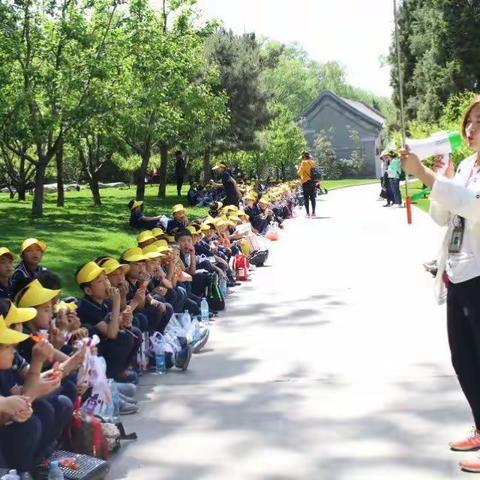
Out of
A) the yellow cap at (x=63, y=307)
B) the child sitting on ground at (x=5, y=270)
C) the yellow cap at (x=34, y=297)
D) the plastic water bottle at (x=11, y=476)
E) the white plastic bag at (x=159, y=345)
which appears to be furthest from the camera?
the white plastic bag at (x=159, y=345)

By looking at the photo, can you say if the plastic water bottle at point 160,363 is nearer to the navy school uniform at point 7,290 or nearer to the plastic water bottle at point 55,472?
the navy school uniform at point 7,290

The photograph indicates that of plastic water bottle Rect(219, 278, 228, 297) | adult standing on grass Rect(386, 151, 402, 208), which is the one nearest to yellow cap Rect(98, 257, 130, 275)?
plastic water bottle Rect(219, 278, 228, 297)

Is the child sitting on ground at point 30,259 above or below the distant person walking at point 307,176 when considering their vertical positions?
below

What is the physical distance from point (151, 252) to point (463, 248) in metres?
3.79

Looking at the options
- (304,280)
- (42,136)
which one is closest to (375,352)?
(304,280)

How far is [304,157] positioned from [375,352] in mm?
16817

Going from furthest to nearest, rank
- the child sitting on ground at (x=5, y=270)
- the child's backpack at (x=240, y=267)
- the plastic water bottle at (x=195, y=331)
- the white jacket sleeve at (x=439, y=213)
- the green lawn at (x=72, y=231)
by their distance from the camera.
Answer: the green lawn at (x=72, y=231) → the child's backpack at (x=240, y=267) → the plastic water bottle at (x=195, y=331) → the child sitting on ground at (x=5, y=270) → the white jacket sleeve at (x=439, y=213)

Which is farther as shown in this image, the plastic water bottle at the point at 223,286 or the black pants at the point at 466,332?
the plastic water bottle at the point at 223,286

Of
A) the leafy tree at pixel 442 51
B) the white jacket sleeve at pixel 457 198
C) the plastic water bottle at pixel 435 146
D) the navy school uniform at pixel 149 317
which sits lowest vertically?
the navy school uniform at pixel 149 317

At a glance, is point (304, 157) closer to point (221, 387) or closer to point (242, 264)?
point (242, 264)

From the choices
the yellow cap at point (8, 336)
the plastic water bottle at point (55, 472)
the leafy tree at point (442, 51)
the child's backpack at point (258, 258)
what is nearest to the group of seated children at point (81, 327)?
the yellow cap at point (8, 336)

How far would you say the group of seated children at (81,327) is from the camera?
431 centimetres

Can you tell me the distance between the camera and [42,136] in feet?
72.0

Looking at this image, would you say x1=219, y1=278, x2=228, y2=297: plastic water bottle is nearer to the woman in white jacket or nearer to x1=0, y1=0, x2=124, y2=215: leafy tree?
the woman in white jacket
